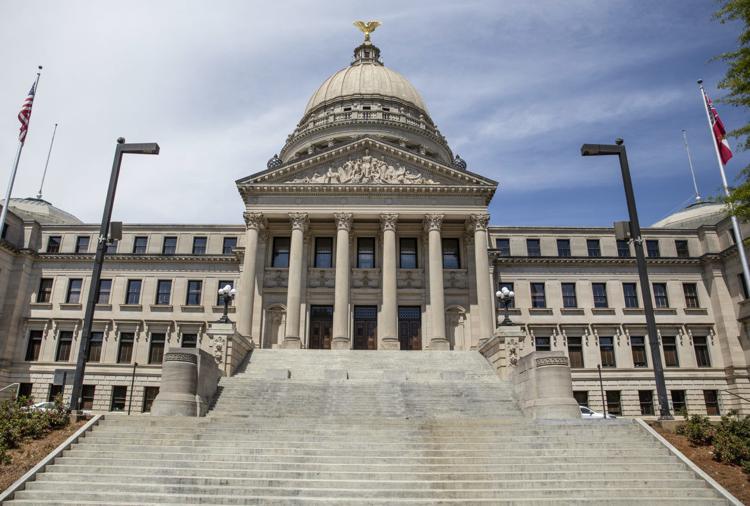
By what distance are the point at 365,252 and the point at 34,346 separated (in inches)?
1173

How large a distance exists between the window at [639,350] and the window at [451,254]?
57.8ft

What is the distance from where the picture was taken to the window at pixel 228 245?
5369 centimetres

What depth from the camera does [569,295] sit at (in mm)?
50625

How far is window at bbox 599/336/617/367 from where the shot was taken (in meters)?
48.2

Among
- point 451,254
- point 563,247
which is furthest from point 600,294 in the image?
point 451,254

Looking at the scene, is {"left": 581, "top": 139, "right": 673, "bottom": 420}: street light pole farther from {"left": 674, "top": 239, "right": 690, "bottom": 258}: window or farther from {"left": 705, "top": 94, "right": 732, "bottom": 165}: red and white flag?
{"left": 674, "top": 239, "right": 690, "bottom": 258}: window

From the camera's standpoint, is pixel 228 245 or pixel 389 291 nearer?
pixel 389 291

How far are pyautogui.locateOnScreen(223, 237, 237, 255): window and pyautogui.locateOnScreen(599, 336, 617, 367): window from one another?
33739 millimetres

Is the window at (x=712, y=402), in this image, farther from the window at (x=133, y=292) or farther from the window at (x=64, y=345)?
the window at (x=64, y=345)

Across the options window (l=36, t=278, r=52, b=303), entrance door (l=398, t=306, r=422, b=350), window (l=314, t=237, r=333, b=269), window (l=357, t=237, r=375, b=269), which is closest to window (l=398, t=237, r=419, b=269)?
window (l=357, t=237, r=375, b=269)

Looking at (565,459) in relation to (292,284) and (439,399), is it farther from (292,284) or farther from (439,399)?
(292,284)

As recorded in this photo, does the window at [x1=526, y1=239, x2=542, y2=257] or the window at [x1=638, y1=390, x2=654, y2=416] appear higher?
the window at [x1=526, y1=239, x2=542, y2=257]

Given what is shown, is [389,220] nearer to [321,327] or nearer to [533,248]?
[321,327]

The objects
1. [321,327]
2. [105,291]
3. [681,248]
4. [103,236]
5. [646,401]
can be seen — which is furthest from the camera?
[681,248]
